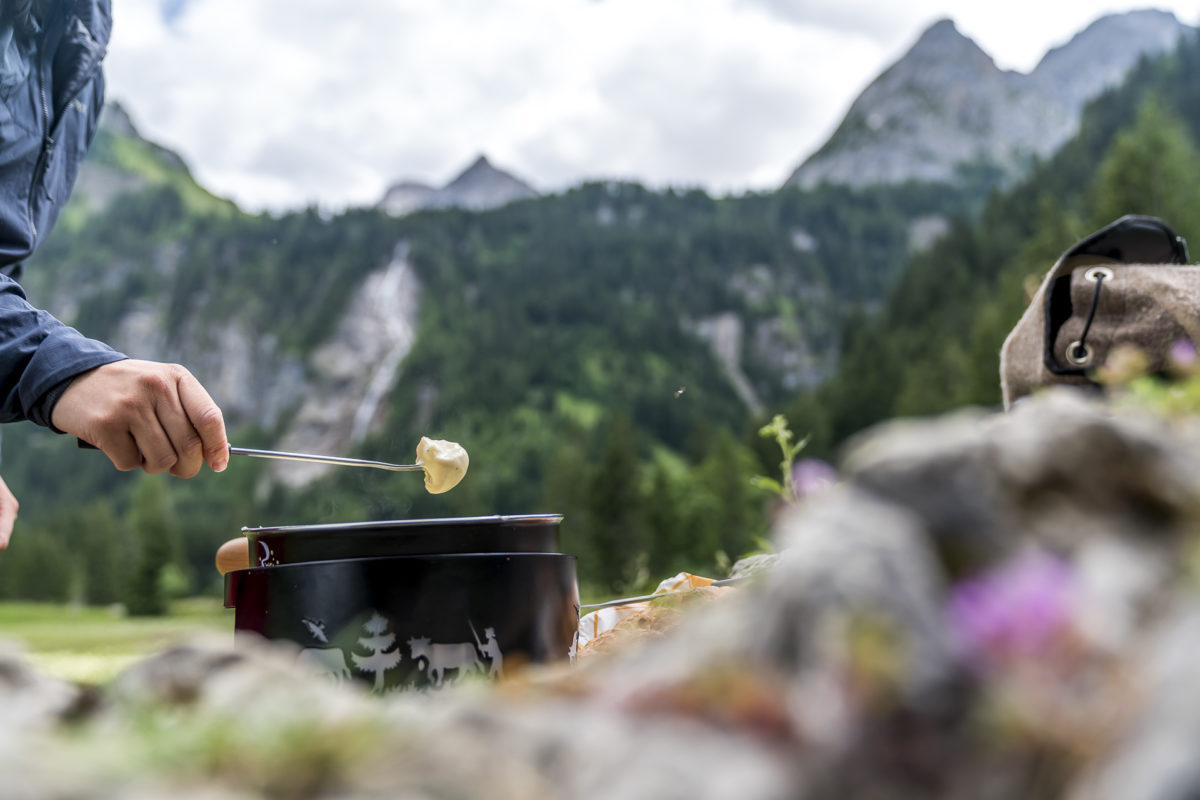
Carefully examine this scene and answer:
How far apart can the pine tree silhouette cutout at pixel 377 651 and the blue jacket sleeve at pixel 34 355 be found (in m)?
1.57

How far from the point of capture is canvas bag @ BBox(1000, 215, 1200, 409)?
351 centimetres

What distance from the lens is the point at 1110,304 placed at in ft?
11.8

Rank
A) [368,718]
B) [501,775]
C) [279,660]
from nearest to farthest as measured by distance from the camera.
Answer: [501,775], [368,718], [279,660]

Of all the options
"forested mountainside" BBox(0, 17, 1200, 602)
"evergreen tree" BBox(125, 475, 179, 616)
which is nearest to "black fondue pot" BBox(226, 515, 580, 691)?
"forested mountainside" BBox(0, 17, 1200, 602)

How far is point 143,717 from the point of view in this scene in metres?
1.04

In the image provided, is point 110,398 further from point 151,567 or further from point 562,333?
point 562,333

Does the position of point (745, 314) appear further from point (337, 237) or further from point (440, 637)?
point (440, 637)

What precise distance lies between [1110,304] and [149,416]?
3.60m

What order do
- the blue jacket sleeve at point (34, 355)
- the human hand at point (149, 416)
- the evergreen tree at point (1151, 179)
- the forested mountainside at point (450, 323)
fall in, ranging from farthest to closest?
the forested mountainside at point (450, 323), the evergreen tree at point (1151, 179), the blue jacket sleeve at point (34, 355), the human hand at point (149, 416)

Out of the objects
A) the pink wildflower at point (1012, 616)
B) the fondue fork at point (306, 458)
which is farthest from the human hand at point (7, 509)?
the pink wildflower at point (1012, 616)

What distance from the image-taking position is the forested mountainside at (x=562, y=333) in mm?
72500

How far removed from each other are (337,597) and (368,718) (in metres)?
1.31

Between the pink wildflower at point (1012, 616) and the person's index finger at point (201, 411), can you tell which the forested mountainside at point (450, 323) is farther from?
the pink wildflower at point (1012, 616)

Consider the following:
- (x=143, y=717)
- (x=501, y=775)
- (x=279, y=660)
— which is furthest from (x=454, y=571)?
(x=501, y=775)
